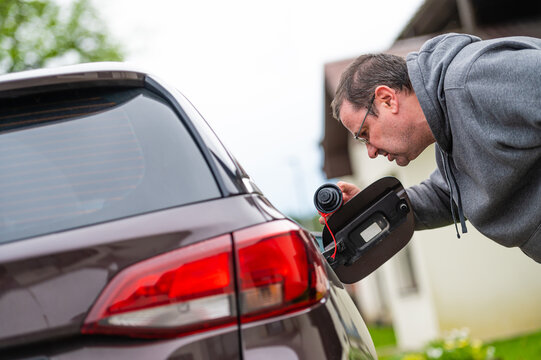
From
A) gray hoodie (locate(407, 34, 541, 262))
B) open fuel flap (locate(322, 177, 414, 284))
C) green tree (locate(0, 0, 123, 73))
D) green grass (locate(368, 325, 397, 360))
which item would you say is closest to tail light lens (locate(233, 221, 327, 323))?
gray hoodie (locate(407, 34, 541, 262))

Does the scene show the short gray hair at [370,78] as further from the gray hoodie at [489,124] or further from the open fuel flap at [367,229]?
the open fuel flap at [367,229]

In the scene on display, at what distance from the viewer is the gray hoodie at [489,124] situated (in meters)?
2.32

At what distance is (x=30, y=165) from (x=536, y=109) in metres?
1.60

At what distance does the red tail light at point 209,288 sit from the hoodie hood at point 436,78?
124 centimetres

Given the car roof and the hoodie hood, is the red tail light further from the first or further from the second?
the hoodie hood

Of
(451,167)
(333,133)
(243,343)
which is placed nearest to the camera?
(243,343)

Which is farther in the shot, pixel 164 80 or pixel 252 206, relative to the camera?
pixel 164 80

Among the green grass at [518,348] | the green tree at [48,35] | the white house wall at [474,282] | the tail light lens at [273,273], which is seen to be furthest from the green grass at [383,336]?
the tail light lens at [273,273]

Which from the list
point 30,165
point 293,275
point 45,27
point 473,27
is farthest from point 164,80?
point 45,27

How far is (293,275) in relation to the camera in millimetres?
1588

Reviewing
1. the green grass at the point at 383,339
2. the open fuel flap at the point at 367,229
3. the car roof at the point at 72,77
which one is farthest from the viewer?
the green grass at the point at 383,339

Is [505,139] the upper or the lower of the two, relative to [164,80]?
lower

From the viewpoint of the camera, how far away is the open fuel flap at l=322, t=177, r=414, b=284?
290cm

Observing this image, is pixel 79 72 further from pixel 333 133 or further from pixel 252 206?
pixel 333 133
